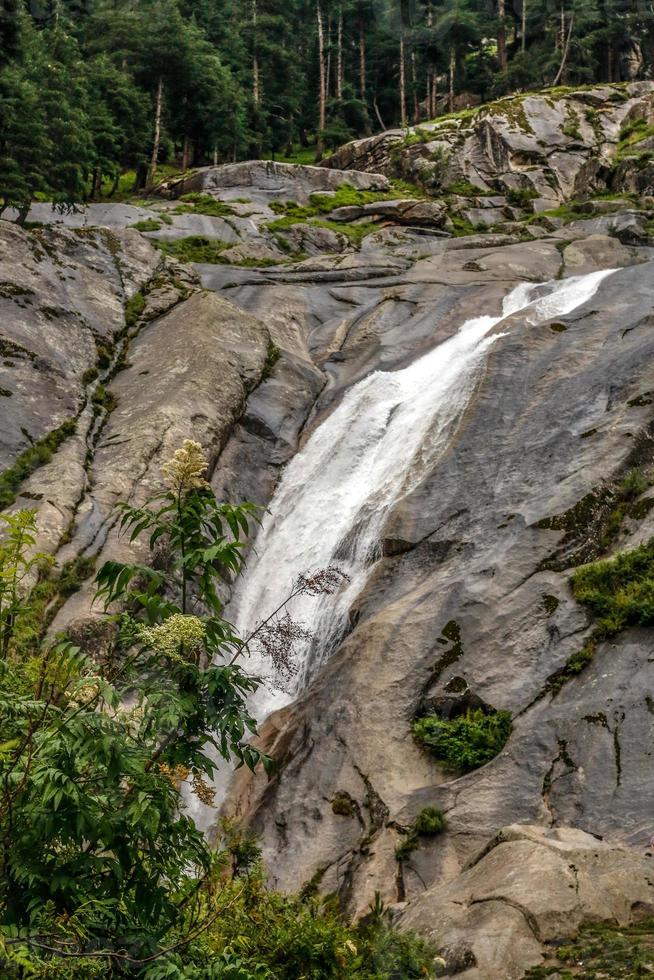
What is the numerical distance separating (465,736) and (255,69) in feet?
199

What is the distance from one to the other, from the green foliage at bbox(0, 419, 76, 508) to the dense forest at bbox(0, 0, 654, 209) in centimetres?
1563

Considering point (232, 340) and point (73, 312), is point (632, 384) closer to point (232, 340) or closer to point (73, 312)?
point (232, 340)

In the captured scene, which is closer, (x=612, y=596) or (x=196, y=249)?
(x=612, y=596)

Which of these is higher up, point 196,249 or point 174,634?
point 196,249

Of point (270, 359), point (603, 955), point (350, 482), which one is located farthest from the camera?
point (270, 359)

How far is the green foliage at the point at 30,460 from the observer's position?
1994 cm

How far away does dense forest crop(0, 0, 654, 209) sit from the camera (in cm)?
4012

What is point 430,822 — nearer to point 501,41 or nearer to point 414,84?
point 414,84

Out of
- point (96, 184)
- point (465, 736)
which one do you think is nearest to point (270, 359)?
point (465, 736)

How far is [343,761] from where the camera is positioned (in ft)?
45.8

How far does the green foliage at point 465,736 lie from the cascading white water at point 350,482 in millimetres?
3851

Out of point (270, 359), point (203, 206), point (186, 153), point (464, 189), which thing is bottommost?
point (270, 359)

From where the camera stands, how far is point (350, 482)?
2192cm

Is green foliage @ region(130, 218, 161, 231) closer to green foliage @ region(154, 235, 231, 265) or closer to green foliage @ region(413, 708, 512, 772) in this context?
green foliage @ region(154, 235, 231, 265)
